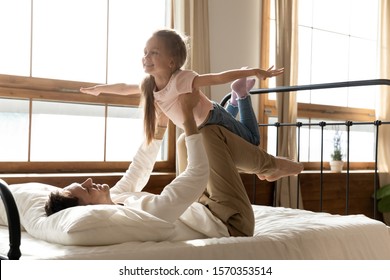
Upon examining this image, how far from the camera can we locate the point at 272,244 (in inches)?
75.9

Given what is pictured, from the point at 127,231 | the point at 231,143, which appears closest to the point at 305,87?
the point at 231,143

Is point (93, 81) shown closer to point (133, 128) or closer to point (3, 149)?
point (133, 128)

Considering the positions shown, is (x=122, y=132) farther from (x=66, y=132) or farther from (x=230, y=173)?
(x=230, y=173)

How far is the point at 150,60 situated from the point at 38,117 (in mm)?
1332

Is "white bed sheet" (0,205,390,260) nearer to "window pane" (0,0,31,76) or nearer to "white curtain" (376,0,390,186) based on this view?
"window pane" (0,0,31,76)

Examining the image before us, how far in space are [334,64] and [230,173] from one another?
337cm

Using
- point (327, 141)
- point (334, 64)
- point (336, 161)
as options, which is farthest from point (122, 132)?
point (334, 64)

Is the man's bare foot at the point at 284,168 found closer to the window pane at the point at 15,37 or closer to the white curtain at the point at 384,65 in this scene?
the window pane at the point at 15,37

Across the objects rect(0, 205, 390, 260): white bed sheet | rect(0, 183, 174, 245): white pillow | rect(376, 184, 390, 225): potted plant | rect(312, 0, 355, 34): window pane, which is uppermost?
rect(312, 0, 355, 34): window pane

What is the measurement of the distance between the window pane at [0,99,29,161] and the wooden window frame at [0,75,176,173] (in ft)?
0.17

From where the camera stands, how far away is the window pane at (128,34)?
11.9ft

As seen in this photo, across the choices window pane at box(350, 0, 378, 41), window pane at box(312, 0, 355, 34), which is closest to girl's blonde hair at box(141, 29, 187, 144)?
window pane at box(312, 0, 355, 34)

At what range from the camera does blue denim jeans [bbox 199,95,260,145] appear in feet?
7.56

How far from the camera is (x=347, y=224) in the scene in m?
2.28
